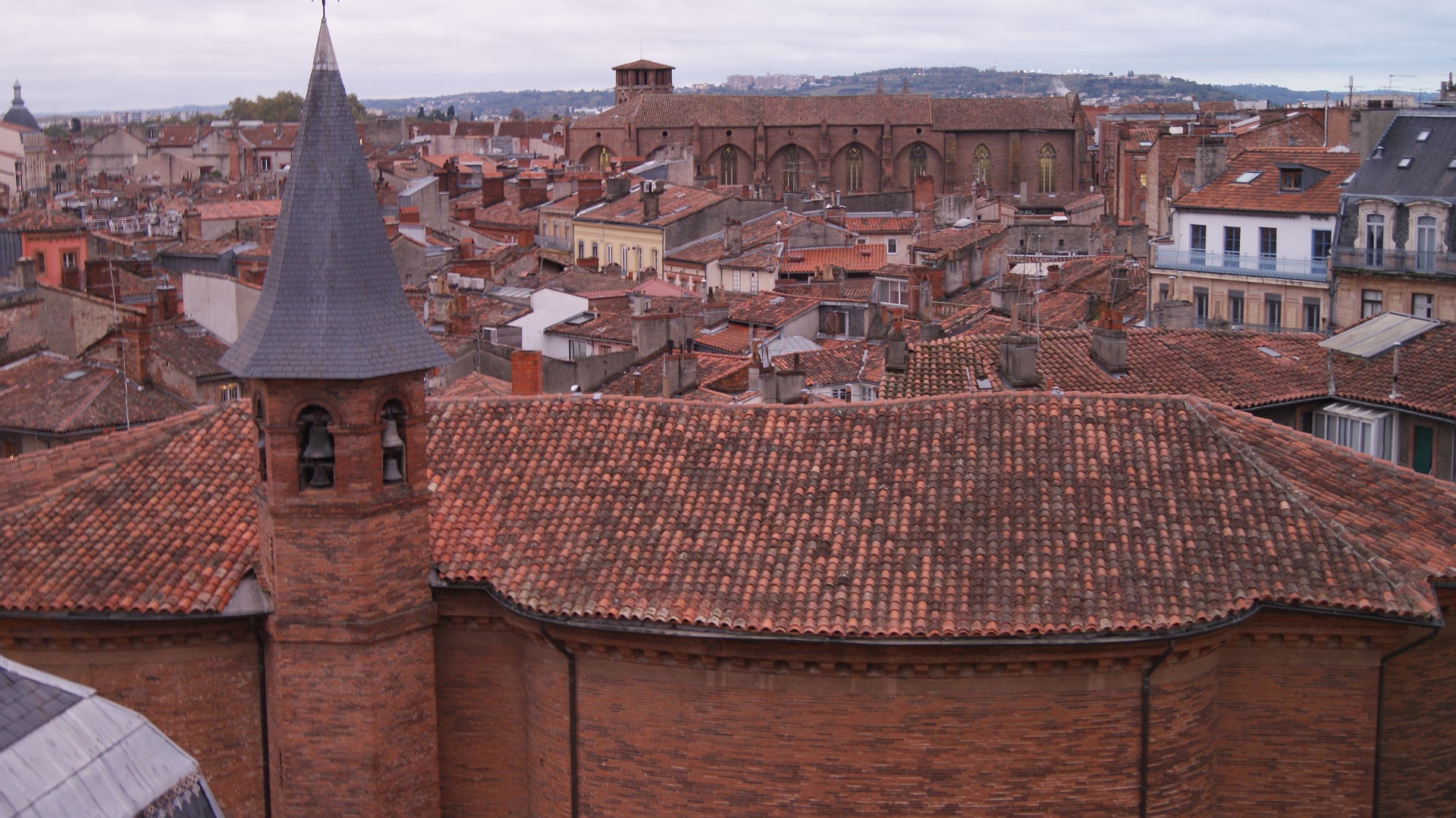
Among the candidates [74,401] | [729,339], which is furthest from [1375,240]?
[74,401]

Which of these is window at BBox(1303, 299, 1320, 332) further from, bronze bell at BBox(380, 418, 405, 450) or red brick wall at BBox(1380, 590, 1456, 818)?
bronze bell at BBox(380, 418, 405, 450)

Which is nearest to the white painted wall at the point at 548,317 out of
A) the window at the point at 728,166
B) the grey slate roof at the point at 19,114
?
the window at the point at 728,166

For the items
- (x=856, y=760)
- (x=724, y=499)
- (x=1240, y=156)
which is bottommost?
(x=856, y=760)

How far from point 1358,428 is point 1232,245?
19497 millimetres

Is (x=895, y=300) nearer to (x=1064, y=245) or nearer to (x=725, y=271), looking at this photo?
(x=725, y=271)

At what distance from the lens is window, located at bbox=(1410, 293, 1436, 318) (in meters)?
40.5

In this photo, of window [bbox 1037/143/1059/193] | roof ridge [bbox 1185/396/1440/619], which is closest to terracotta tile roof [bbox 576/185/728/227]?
window [bbox 1037/143/1059/193]

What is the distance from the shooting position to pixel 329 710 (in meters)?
19.3

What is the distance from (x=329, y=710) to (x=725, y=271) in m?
43.6

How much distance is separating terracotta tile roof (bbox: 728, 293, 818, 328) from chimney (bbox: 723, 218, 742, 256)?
12.6 m

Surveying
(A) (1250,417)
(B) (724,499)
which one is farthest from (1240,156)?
(B) (724,499)

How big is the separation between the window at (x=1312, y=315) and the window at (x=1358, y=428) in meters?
16.4

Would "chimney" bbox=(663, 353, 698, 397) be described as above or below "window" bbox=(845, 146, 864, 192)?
below

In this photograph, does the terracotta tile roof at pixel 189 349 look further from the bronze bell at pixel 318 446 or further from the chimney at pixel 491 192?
the chimney at pixel 491 192
